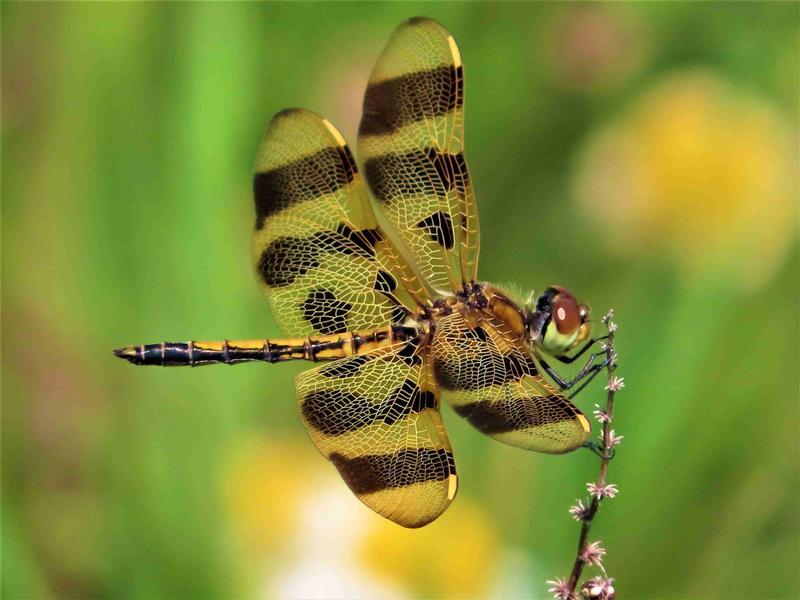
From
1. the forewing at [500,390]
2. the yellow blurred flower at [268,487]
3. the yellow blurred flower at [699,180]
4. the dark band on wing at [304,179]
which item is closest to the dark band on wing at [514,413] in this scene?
the forewing at [500,390]

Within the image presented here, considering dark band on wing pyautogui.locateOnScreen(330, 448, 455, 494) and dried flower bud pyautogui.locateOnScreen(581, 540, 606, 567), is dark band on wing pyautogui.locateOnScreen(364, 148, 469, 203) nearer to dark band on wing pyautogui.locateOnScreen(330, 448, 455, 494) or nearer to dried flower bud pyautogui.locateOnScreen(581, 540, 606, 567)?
dark band on wing pyautogui.locateOnScreen(330, 448, 455, 494)

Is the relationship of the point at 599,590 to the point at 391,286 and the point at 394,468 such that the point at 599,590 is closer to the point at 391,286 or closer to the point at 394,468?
the point at 394,468

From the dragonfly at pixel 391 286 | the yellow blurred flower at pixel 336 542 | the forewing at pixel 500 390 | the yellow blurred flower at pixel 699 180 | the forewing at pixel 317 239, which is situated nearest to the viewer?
the forewing at pixel 500 390

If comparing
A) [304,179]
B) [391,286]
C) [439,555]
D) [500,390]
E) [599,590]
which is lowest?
[439,555]

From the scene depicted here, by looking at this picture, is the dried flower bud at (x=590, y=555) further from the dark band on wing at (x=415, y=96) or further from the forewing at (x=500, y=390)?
the dark band on wing at (x=415, y=96)

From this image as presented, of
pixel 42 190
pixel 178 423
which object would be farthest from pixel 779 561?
pixel 42 190

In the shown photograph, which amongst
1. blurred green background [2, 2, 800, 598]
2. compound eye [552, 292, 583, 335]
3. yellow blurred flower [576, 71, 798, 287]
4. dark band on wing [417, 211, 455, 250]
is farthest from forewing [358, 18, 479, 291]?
yellow blurred flower [576, 71, 798, 287]

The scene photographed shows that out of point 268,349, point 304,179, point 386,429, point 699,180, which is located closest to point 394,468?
point 386,429
